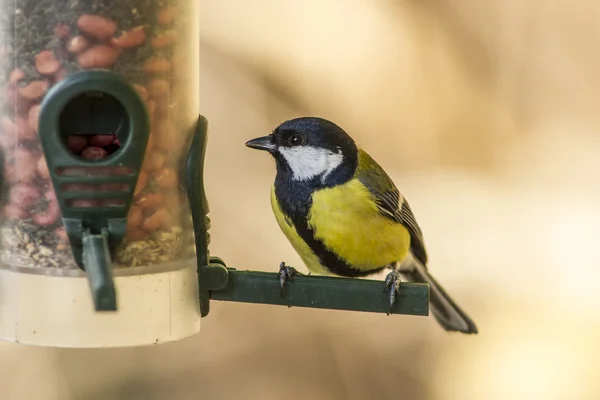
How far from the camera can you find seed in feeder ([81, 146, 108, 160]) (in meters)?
2.50

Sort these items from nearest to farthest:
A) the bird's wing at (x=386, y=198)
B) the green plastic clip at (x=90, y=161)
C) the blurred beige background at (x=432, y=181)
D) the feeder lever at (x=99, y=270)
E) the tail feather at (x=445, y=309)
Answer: the feeder lever at (x=99, y=270) < the green plastic clip at (x=90, y=161) < the bird's wing at (x=386, y=198) < the tail feather at (x=445, y=309) < the blurred beige background at (x=432, y=181)

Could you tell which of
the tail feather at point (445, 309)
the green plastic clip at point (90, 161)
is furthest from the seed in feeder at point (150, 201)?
the tail feather at point (445, 309)

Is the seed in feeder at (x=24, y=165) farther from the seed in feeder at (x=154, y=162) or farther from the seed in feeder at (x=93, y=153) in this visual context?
the seed in feeder at (x=154, y=162)

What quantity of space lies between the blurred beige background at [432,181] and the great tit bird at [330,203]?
4.45 ft

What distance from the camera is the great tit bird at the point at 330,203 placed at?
321cm

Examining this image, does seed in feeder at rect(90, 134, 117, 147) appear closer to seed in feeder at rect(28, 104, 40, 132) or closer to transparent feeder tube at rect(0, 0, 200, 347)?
transparent feeder tube at rect(0, 0, 200, 347)

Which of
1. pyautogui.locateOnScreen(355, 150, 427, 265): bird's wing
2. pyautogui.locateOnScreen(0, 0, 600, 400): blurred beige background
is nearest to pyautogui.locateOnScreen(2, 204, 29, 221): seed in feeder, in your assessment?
pyautogui.locateOnScreen(355, 150, 427, 265): bird's wing

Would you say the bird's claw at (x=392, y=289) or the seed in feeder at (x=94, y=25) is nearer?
the seed in feeder at (x=94, y=25)

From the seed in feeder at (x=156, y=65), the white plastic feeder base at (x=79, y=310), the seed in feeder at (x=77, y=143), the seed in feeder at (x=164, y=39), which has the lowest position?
the white plastic feeder base at (x=79, y=310)

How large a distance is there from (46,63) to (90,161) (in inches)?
10.8

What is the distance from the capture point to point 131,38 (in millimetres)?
2551

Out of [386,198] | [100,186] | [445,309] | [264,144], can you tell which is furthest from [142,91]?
[445,309]

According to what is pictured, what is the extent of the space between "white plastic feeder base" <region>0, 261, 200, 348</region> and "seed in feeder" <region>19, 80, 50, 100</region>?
1.39 feet

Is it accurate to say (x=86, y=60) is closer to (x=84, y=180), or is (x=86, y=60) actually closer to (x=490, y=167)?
(x=84, y=180)
